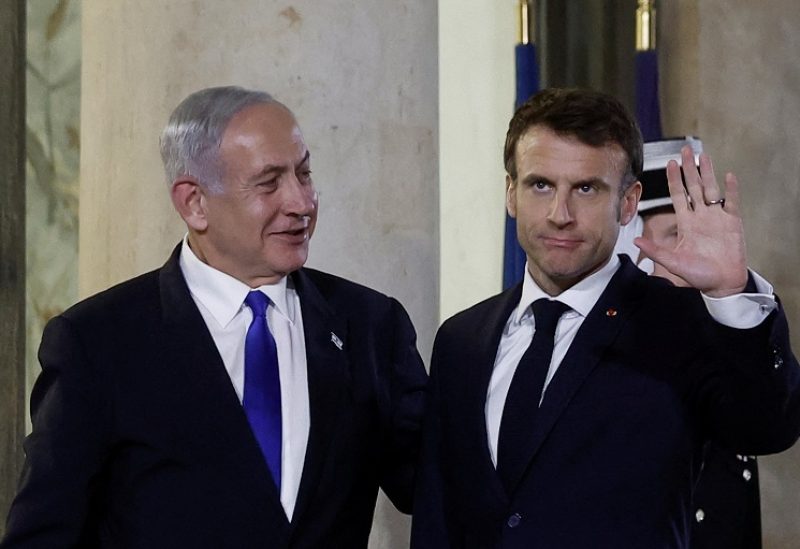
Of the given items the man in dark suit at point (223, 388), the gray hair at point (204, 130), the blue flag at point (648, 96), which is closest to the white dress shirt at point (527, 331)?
the man in dark suit at point (223, 388)

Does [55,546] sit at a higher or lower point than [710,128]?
lower

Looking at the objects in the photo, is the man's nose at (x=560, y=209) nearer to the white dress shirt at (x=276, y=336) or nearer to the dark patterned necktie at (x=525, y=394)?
the dark patterned necktie at (x=525, y=394)

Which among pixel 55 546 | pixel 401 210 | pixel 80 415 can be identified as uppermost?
pixel 401 210

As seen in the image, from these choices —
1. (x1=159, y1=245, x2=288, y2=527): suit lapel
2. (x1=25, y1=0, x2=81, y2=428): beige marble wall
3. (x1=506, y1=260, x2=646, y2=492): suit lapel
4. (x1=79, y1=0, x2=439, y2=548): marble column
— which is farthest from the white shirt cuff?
(x1=25, y1=0, x2=81, y2=428): beige marble wall

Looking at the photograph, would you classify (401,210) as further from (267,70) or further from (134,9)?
(134,9)

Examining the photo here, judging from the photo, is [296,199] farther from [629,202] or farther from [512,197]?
[629,202]

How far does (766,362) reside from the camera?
8.79 feet

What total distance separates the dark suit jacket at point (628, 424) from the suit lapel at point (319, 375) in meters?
0.25

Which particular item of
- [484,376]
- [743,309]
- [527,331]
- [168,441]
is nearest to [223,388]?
[168,441]

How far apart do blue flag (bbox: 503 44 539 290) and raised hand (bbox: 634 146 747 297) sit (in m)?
2.36

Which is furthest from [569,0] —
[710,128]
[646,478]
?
[646,478]

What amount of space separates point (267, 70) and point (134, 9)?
0.39 meters

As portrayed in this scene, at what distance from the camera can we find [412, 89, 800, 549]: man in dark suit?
272cm

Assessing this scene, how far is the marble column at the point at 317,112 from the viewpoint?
3.69m
